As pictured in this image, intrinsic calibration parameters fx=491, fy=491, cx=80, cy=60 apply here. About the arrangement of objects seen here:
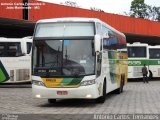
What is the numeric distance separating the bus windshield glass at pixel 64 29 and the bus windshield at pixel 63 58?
274 millimetres

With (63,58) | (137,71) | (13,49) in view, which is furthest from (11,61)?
(137,71)

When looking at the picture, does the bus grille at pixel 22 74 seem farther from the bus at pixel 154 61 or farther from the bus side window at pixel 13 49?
the bus at pixel 154 61

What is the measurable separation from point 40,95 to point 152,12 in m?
120

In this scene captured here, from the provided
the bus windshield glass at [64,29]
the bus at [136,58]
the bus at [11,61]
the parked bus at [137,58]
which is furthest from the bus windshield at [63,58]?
the bus at [136,58]

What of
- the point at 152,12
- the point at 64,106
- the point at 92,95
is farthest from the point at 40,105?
the point at 152,12

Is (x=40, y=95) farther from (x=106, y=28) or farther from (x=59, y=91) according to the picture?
(x=106, y=28)

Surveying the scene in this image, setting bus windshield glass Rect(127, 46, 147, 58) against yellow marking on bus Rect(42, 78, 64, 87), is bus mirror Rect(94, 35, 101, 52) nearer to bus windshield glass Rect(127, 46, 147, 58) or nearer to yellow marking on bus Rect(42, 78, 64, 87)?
yellow marking on bus Rect(42, 78, 64, 87)

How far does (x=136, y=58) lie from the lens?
128 feet

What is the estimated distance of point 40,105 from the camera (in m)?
17.7

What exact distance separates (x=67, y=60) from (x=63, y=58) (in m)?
0.15

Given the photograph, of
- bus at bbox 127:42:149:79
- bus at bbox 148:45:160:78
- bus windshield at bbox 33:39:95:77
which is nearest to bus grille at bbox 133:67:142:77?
bus at bbox 127:42:149:79

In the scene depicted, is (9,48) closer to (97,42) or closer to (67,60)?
(67,60)

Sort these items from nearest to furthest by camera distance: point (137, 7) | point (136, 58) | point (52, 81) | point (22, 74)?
point (52, 81) < point (22, 74) < point (136, 58) < point (137, 7)

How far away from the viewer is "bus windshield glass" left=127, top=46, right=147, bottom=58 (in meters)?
39.0
